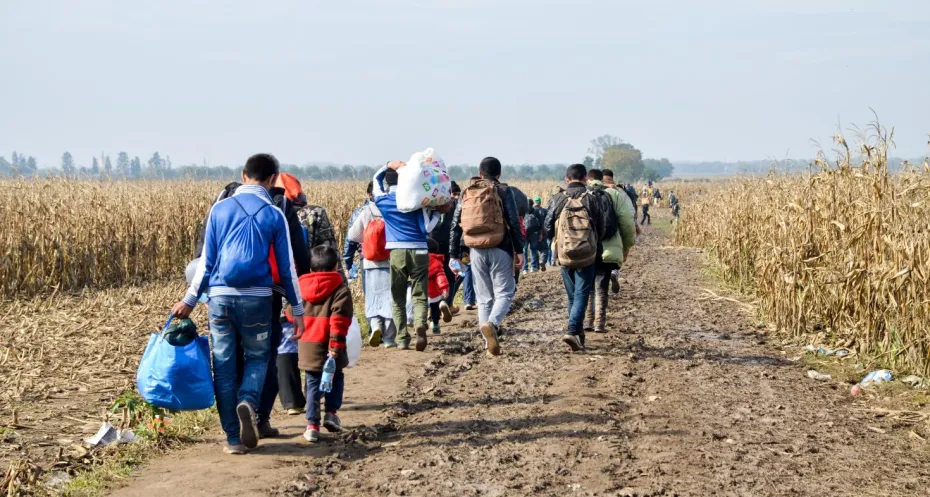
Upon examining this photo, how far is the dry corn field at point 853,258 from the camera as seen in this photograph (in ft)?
30.6

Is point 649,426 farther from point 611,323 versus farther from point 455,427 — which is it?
point 611,323

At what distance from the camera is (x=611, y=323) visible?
1289 cm

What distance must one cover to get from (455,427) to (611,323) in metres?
5.87

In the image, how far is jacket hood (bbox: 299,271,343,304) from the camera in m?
7.06

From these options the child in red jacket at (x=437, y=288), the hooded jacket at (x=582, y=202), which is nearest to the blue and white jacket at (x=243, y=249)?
the hooded jacket at (x=582, y=202)

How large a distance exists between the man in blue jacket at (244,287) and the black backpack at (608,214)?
215 inches

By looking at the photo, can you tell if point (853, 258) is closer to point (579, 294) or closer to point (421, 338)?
point (579, 294)

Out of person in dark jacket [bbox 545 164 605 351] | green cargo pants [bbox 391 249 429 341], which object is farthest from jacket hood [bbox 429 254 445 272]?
person in dark jacket [bbox 545 164 605 351]

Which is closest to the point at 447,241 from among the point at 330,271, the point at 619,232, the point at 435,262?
the point at 435,262

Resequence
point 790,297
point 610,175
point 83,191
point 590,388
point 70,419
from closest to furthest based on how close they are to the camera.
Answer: point 70,419, point 590,388, point 790,297, point 610,175, point 83,191

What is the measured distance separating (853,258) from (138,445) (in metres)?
7.44

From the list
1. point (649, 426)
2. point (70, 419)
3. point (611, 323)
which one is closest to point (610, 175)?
point (611, 323)

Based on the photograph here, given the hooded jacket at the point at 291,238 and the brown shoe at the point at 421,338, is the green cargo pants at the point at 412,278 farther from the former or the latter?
the hooded jacket at the point at 291,238

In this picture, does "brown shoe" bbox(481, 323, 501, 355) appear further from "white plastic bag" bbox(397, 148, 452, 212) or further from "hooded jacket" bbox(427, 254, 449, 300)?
"hooded jacket" bbox(427, 254, 449, 300)
